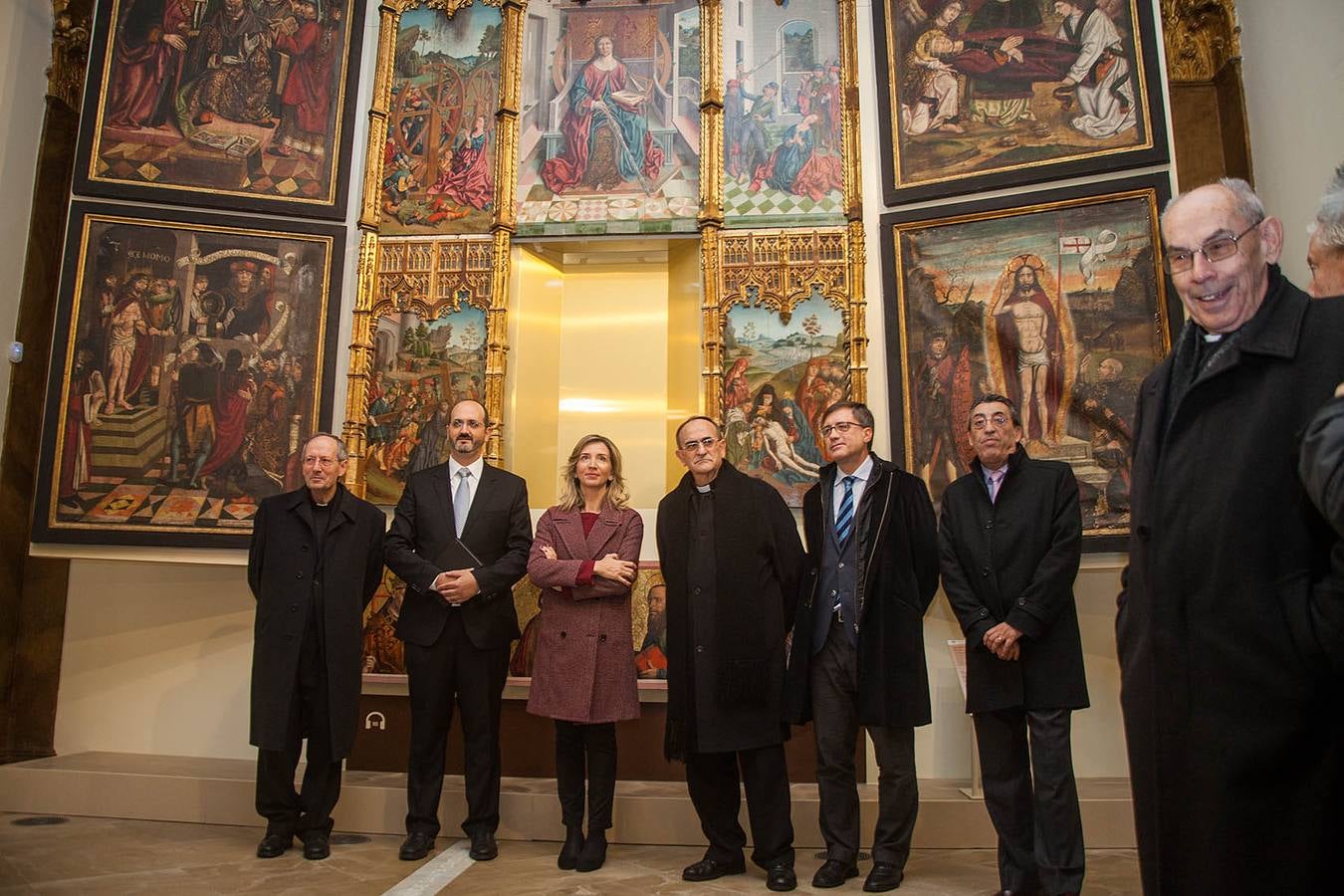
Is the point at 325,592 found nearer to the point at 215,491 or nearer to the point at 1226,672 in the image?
the point at 215,491

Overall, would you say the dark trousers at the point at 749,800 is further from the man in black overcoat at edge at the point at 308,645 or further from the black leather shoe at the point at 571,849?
the man in black overcoat at edge at the point at 308,645

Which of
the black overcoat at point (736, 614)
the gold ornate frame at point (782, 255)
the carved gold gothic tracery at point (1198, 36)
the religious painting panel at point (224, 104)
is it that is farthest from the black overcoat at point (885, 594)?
the religious painting panel at point (224, 104)

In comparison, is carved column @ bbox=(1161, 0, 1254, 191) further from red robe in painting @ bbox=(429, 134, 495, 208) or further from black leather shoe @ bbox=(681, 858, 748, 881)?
black leather shoe @ bbox=(681, 858, 748, 881)

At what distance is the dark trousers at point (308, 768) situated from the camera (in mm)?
4266

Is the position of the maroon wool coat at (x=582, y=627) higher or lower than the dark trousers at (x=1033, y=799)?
higher

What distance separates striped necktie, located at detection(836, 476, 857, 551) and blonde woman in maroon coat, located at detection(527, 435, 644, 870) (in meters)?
0.94

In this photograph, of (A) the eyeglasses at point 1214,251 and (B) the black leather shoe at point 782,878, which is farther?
(B) the black leather shoe at point 782,878

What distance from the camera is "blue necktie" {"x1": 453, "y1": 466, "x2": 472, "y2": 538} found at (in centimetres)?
456

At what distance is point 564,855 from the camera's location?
4.08 metres

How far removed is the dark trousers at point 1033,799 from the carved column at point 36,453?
5.91 meters

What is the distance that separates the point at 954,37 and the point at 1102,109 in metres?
1.10

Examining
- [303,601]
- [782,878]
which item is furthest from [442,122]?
[782,878]

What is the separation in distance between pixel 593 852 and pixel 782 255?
3.96 meters

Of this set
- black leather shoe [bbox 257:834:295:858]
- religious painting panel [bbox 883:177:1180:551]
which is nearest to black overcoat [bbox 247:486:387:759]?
black leather shoe [bbox 257:834:295:858]
